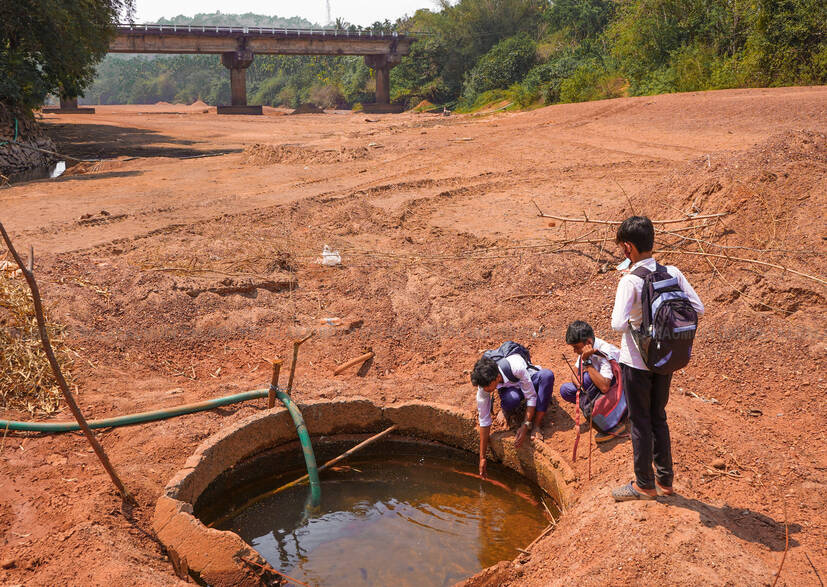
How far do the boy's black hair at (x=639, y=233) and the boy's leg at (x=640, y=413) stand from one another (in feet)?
1.98

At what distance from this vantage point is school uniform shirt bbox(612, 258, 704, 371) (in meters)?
3.30

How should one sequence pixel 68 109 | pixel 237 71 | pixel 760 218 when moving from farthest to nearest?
pixel 237 71, pixel 68 109, pixel 760 218

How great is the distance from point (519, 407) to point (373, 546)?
146cm

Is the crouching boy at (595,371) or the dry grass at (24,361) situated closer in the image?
the crouching boy at (595,371)

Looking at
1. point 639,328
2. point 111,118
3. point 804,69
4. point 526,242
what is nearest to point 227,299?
point 526,242

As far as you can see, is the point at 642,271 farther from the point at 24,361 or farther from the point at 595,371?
the point at 24,361

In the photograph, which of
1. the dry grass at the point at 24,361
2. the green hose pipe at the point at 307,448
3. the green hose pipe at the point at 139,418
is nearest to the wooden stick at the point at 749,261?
the green hose pipe at the point at 307,448

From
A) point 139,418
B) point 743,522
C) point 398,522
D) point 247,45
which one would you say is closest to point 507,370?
point 398,522

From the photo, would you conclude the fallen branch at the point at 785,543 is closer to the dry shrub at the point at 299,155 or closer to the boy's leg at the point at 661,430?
the boy's leg at the point at 661,430

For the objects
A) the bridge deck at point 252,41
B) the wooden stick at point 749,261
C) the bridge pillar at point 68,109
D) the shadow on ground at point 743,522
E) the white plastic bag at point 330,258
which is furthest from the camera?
the bridge deck at point 252,41

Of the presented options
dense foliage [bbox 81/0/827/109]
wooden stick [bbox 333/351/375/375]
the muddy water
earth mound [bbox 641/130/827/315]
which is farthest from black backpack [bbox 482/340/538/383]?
dense foliage [bbox 81/0/827/109]

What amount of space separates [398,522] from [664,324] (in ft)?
8.35

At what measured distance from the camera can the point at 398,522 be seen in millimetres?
4836

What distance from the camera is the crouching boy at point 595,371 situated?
4.30 meters
